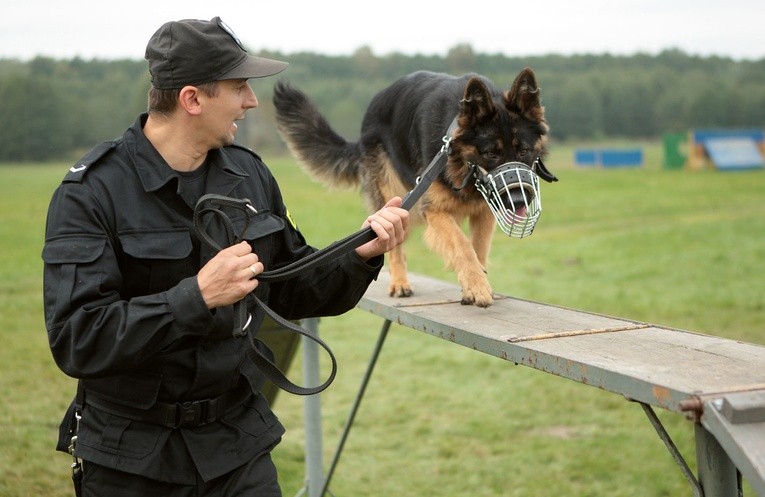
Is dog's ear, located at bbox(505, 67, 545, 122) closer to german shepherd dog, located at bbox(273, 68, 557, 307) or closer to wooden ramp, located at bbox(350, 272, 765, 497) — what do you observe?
german shepherd dog, located at bbox(273, 68, 557, 307)

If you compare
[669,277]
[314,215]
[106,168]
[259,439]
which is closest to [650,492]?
[259,439]

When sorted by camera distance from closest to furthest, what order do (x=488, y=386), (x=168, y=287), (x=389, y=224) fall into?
(x=168, y=287), (x=389, y=224), (x=488, y=386)

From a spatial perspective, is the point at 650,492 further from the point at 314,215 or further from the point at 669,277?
the point at 314,215

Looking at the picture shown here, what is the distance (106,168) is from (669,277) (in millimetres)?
11343

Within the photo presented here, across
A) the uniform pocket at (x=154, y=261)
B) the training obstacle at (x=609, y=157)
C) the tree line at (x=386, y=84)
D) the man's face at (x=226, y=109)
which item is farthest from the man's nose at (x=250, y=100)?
the training obstacle at (x=609, y=157)

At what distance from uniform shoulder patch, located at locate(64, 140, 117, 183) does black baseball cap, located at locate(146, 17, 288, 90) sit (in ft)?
0.84

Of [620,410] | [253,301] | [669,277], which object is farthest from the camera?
[669,277]

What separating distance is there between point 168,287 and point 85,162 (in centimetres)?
47

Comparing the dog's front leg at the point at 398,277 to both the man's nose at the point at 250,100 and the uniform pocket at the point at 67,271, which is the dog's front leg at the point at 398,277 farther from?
the uniform pocket at the point at 67,271

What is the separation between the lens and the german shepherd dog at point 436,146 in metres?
4.14

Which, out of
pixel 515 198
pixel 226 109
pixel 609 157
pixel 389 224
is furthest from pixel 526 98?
pixel 609 157

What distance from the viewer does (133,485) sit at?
2.59m

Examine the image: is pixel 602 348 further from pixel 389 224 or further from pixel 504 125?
pixel 504 125

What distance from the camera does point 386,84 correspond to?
8.19 meters
